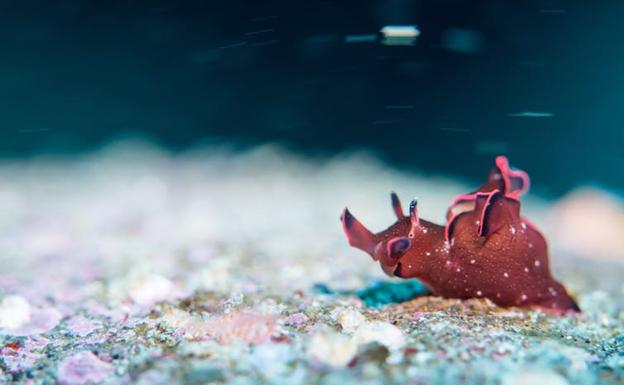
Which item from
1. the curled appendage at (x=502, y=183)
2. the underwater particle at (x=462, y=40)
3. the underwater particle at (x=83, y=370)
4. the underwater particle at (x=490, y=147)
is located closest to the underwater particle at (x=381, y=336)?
the curled appendage at (x=502, y=183)

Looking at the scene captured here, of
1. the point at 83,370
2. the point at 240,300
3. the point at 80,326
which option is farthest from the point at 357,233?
the point at 80,326

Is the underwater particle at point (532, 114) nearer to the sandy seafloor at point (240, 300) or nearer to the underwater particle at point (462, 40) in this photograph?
the underwater particle at point (462, 40)

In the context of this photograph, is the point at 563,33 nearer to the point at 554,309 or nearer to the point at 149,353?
the point at 554,309

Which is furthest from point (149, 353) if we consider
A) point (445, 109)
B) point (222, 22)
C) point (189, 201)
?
point (445, 109)

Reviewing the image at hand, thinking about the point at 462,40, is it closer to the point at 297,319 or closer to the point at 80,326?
the point at 297,319

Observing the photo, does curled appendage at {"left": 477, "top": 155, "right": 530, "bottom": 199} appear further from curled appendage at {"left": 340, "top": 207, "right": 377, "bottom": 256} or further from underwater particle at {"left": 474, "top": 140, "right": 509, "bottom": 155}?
underwater particle at {"left": 474, "top": 140, "right": 509, "bottom": 155}

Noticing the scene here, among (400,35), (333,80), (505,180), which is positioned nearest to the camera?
(505,180)
